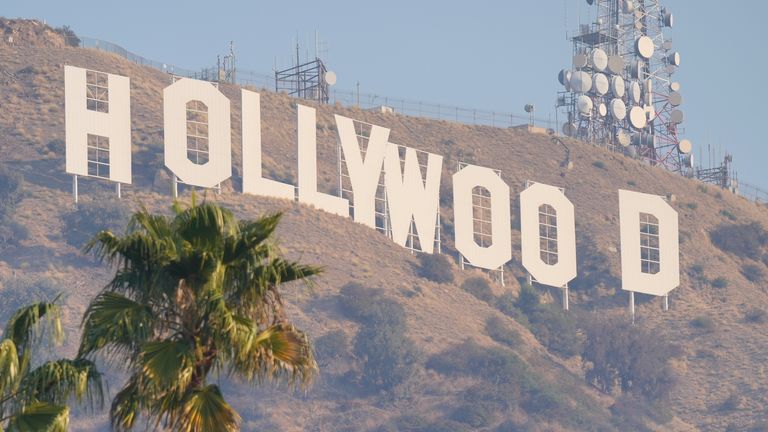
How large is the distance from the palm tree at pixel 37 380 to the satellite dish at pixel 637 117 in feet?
331

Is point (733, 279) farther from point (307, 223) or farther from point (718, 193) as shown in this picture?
point (307, 223)

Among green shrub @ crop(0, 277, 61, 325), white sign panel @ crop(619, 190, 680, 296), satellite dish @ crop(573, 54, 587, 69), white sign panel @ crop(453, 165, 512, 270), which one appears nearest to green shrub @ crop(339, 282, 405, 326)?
white sign panel @ crop(453, 165, 512, 270)

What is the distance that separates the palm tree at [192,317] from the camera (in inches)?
640

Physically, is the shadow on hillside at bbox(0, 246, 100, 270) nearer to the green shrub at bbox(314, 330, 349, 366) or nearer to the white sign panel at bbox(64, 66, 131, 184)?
the white sign panel at bbox(64, 66, 131, 184)

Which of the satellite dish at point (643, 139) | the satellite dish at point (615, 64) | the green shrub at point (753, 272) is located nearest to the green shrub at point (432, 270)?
the satellite dish at point (615, 64)

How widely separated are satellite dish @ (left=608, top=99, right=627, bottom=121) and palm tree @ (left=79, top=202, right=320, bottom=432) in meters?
99.3

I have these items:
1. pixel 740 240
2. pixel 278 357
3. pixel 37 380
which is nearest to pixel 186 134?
pixel 740 240

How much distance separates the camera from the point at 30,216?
93250 millimetres

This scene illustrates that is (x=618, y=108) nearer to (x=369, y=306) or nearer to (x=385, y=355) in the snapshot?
(x=369, y=306)

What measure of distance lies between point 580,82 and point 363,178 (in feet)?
94.4

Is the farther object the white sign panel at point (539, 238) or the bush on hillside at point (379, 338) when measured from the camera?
the white sign panel at point (539, 238)

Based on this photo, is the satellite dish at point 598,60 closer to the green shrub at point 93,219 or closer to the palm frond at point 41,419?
the green shrub at point 93,219

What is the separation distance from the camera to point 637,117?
116 meters

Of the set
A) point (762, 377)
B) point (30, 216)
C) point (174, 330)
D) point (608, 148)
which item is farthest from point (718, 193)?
point (174, 330)
